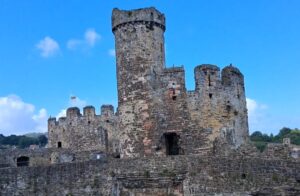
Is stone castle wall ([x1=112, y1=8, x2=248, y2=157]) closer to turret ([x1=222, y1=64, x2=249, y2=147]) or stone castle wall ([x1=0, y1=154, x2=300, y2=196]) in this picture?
turret ([x1=222, y1=64, x2=249, y2=147])

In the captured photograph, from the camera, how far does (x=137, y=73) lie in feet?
89.5

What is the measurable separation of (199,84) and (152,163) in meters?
6.89

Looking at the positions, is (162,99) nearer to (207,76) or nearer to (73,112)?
(207,76)

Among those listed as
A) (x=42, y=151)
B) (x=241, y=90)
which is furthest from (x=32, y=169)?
(x=42, y=151)

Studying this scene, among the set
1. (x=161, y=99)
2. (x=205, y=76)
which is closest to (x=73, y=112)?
(x=161, y=99)

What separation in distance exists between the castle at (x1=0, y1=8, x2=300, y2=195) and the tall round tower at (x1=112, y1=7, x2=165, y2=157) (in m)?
0.05

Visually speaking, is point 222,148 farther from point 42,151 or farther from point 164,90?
point 42,151

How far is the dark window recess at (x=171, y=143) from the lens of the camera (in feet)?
88.1

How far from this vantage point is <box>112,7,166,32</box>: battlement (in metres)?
27.4

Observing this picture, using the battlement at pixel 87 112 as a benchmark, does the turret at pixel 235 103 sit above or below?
below

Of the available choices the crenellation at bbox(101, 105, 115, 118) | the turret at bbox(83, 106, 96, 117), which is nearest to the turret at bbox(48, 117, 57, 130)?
the turret at bbox(83, 106, 96, 117)

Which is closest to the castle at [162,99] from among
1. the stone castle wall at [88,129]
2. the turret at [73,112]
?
the stone castle wall at [88,129]

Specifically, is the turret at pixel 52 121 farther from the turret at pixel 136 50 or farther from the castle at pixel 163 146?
the turret at pixel 136 50

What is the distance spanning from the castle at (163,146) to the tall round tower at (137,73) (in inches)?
2.0
